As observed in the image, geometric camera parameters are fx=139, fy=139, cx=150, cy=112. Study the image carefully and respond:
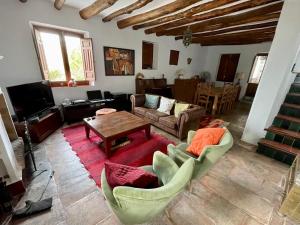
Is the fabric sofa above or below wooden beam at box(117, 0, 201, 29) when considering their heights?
below

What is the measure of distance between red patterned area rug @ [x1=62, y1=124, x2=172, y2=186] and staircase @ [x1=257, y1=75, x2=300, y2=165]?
1813mm

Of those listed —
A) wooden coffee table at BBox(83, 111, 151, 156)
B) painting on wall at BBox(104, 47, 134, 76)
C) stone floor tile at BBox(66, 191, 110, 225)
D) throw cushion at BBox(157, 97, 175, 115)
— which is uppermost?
painting on wall at BBox(104, 47, 134, 76)

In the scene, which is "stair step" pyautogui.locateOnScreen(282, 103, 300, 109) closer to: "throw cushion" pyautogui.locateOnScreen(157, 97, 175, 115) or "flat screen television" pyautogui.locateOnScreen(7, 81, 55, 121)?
"throw cushion" pyautogui.locateOnScreen(157, 97, 175, 115)

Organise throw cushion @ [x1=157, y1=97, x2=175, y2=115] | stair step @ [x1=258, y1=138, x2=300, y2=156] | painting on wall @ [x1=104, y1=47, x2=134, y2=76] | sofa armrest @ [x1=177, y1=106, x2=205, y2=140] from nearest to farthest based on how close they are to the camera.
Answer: stair step @ [x1=258, y1=138, x2=300, y2=156] < sofa armrest @ [x1=177, y1=106, x2=205, y2=140] < throw cushion @ [x1=157, y1=97, x2=175, y2=115] < painting on wall @ [x1=104, y1=47, x2=134, y2=76]

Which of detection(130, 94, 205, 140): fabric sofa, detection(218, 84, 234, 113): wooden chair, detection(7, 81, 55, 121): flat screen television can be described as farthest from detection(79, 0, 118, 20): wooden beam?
detection(218, 84, 234, 113): wooden chair

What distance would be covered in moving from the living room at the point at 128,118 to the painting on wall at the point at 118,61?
0.03 meters

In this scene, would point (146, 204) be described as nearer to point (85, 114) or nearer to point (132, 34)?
point (85, 114)

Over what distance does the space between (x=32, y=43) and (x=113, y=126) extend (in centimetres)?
242

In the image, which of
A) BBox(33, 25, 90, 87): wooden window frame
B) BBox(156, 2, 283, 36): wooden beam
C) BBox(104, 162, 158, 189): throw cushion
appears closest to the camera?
BBox(104, 162, 158, 189): throw cushion

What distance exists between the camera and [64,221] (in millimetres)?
1373

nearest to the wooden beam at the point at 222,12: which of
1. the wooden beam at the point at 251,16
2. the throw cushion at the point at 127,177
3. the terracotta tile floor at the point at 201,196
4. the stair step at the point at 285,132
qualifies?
the wooden beam at the point at 251,16

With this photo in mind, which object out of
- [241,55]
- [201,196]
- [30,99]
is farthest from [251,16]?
[30,99]

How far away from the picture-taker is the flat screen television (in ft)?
7.27

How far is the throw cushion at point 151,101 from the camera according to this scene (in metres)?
3.72
